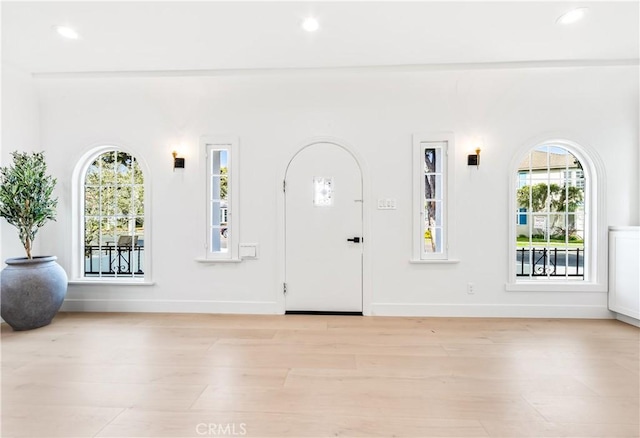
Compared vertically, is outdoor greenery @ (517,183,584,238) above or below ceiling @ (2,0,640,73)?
below

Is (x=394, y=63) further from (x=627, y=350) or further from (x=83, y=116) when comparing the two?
(x=83, y=116)

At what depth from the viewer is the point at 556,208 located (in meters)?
3.80

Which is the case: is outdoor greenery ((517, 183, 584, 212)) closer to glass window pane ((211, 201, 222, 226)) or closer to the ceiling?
the ceiling

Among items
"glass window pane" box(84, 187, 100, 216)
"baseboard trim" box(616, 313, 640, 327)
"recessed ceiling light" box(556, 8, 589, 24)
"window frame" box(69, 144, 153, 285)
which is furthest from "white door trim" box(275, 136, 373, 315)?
"baseboard trim" box(616, 313, 640, 327)

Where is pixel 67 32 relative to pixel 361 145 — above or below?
above

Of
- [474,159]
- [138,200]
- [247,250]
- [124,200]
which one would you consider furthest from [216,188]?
[474,159]

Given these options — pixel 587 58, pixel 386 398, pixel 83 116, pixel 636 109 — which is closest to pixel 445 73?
pixel 587 58

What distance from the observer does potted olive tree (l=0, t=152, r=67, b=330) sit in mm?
3100

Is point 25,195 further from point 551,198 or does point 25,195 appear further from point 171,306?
point 551,198

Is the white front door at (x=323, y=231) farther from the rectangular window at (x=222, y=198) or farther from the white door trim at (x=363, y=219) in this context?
the rectangular window at (x=222, y=198)

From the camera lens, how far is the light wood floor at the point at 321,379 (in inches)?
68.3

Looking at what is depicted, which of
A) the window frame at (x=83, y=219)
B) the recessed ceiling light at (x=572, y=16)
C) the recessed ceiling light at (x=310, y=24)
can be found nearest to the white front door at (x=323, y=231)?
the recessed ceiling light at (x=310, y=24)

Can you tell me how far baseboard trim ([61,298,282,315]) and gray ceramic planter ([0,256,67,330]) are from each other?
50 centimetres

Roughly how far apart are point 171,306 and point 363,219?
99.1 inches
